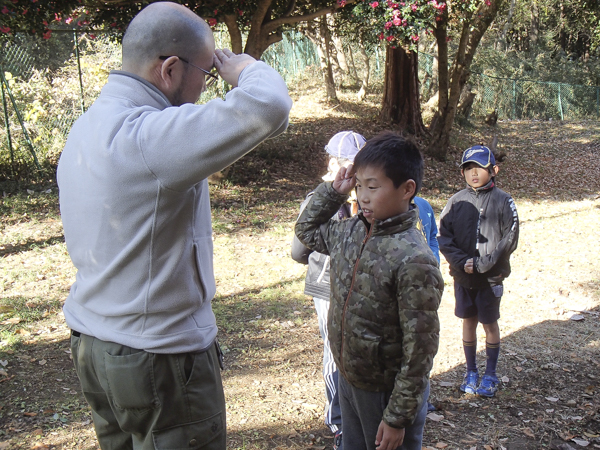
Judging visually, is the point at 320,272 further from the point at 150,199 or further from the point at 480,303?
the point at 150,199

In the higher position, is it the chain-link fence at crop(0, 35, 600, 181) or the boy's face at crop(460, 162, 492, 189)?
the chain-link fence at crop(0, 35, 600, 181)

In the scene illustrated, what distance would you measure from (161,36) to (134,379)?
3.65 feet

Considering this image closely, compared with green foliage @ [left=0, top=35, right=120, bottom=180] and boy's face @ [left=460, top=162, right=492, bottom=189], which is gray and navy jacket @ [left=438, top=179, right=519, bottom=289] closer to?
boy's face @ [left=460, top=162, right=492, bottom=189]

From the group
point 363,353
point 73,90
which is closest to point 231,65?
point 363,353

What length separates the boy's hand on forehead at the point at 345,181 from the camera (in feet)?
7.72

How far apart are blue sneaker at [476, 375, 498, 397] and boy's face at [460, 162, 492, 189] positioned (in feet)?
5.00

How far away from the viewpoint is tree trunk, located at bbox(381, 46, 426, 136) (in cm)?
1580

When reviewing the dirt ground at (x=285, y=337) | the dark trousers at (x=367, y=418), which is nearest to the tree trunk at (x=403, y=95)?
the dirt ground at (x=285, y=337)

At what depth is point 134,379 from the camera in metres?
1.81

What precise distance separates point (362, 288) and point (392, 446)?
621 mm

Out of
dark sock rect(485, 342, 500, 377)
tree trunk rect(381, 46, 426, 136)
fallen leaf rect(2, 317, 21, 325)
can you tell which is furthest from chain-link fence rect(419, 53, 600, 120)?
fallen leaf rect(2, 317, 21, 325)

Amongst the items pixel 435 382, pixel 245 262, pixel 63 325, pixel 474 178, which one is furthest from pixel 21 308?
pixel 474 178

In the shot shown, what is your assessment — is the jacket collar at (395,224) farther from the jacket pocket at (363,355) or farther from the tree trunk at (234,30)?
the tree trunk at (234,30)

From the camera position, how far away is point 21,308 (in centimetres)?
570
